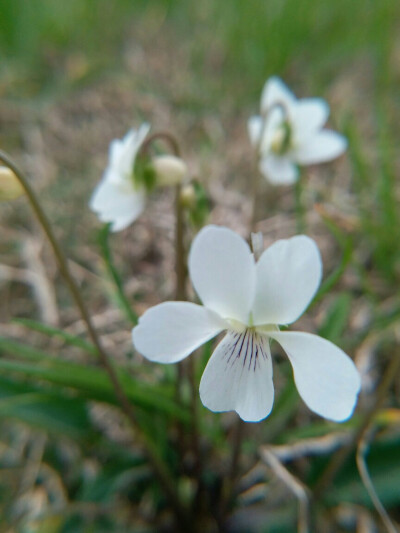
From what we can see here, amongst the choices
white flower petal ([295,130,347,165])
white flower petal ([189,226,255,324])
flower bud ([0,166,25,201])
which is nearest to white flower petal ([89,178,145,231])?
flower bud ([0,166,25,201])

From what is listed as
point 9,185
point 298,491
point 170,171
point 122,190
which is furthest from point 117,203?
point 298,491

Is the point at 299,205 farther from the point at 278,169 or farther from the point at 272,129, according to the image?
the point at 272,129

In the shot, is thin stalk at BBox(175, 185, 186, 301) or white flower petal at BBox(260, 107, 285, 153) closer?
thin stalk at BBox(175, 185, 186, 301)

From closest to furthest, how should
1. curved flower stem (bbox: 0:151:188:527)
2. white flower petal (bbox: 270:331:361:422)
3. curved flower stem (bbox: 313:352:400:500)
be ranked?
white flower petal (bbox: 270:331:361:422), curved flower stem (bbox: 0:151:188:527), curved flower stem (bbox: 313:352:400:500)

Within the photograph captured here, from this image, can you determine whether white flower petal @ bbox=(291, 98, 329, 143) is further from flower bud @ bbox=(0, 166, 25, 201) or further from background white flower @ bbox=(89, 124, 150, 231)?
flower bud @ bbox=(0, 166, 25, 201)

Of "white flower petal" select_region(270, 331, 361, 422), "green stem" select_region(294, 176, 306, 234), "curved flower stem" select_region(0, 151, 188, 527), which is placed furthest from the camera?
"green stem" select_region(294, 176, 306, 234)

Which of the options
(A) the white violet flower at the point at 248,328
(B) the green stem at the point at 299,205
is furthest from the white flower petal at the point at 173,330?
(B) the green stem at the point at 299,205
